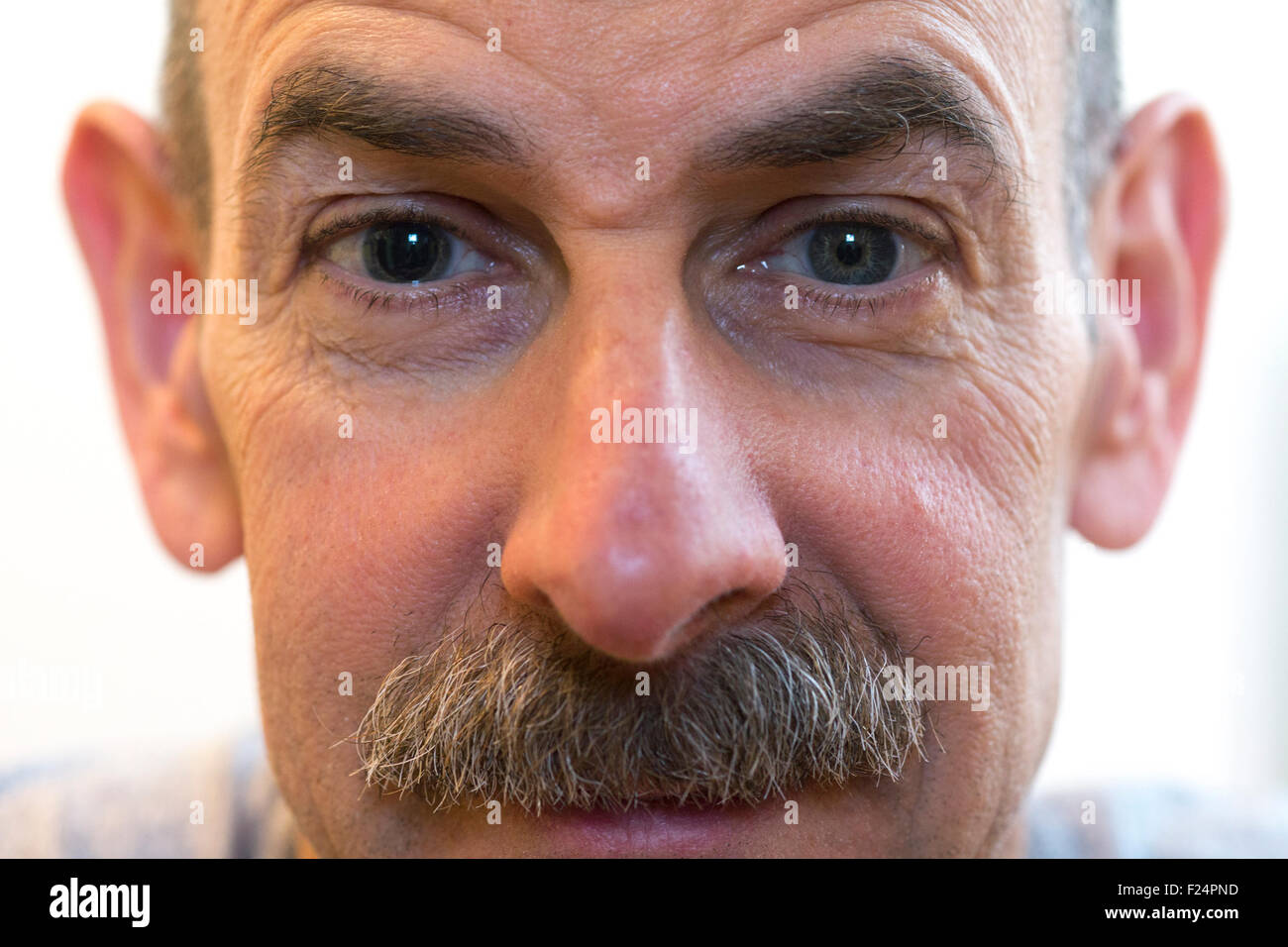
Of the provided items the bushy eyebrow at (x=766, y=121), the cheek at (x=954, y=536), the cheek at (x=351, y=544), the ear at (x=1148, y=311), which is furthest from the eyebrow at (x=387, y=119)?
the ear at (x=1148, y=311)

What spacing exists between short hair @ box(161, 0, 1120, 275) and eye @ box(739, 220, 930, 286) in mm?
239

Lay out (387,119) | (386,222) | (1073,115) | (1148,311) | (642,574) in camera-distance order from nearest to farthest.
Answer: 1. (642,574)
2. (387,119)
3. (386,222)
4. (1073,115)
5. (1148,311)

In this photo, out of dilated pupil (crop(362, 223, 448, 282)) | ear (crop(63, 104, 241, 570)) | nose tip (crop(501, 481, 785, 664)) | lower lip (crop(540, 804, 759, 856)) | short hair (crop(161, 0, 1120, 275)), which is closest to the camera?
nose tip (crop(501, 481, 785, 664))

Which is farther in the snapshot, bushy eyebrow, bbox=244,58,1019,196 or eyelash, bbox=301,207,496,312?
eyelash, bbox=301,207,496,312

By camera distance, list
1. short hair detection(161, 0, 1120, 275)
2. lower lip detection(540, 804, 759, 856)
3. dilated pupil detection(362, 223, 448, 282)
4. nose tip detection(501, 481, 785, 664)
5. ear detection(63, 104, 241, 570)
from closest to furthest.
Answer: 1. nose tip detection(501, 481, 785, 664)
2. lower lip detection(540, 804, 759, 856)
3. dilated pupil detection(362, 223, 448, 282)
4. short hair detection(161, 0, 1120, 275)
5. ear detection(63, 104, 241, 570)

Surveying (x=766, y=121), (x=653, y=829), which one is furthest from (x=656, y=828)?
(x=766, y=121)

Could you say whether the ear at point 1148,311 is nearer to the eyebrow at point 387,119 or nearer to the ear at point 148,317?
the eyebrow at point 387,119

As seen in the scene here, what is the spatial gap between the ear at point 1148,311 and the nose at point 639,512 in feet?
1.84

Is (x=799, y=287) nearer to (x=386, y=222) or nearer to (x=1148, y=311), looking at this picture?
(x=386, y=222)

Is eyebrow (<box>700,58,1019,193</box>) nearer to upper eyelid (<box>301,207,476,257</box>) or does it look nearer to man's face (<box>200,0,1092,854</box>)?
man's face (<box>200,0,1092,854</box>)

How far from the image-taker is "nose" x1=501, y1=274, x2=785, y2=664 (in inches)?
39.8

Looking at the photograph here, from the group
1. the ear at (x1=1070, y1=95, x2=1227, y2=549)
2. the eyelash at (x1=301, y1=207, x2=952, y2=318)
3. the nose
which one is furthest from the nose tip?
the ear at (x1=1070, y1=95, x2=1227, y2=549)

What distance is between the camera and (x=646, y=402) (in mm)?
1057

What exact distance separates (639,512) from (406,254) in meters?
0.40
